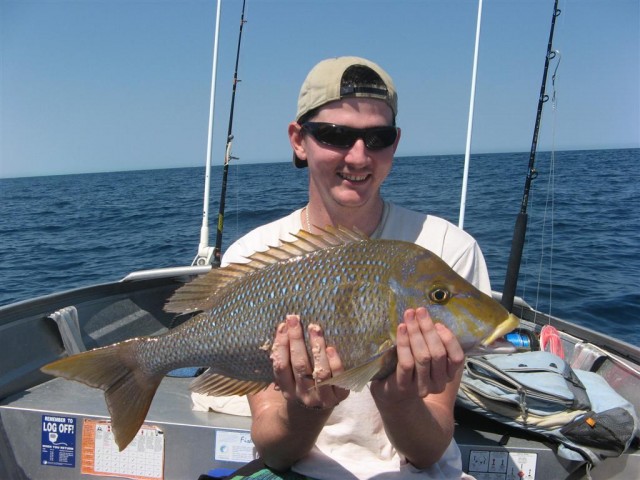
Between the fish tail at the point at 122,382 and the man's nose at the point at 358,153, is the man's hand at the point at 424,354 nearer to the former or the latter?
the man's nose at the point at 358,153

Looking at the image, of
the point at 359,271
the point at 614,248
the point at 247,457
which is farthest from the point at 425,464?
the point at 614,248

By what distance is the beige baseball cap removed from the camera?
2.23m

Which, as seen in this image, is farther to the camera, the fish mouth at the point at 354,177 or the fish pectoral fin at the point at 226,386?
the fish mouth at the point at 354,177

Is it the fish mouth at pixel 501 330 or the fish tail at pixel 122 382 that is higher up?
the fish mouth at pixel 501 330

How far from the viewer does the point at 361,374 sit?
1.73 meters

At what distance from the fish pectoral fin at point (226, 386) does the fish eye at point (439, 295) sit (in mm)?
736

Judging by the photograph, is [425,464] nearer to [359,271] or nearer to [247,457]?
[359,271]

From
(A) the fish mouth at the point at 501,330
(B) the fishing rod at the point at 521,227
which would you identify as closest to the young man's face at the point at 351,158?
(A) the fish mouth at the point at 501,330

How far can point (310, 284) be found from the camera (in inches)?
74.4

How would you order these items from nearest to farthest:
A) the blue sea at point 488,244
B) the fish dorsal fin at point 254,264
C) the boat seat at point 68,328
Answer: the fish dorsal fin at point 254,264, the boat seat at point 68,328, the blue sea at point 488,244

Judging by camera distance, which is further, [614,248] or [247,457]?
[614,248]

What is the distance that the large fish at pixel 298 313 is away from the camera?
1.83 metres

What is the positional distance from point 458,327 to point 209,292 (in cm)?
99

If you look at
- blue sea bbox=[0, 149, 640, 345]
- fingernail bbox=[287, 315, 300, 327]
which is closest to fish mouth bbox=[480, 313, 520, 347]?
fingernail bbox=[287, 315, 300, 327]
